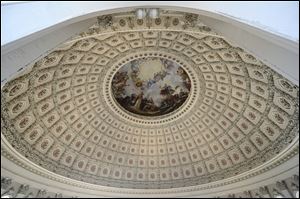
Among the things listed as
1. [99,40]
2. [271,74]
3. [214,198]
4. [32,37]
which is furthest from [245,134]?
[32,37]

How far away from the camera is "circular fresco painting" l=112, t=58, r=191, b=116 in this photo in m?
17.5

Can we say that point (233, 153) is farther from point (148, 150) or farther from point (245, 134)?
point (148, 150)

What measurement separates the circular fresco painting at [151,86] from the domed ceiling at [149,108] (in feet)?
0.21

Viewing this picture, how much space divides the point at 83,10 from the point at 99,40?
7.46m

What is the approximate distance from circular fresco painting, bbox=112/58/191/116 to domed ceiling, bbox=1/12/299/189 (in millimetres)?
64

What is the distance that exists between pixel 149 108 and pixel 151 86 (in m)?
1.58

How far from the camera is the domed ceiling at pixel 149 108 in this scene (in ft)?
44.2

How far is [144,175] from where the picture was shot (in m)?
20.0

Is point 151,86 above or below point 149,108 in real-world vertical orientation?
above

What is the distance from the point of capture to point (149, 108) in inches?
779

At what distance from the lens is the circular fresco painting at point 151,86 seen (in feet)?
57.4

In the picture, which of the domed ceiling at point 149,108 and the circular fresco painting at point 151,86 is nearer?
the domed ceiling at point 149,108

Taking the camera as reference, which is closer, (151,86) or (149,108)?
(151,86)

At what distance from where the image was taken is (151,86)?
62.4 feet
